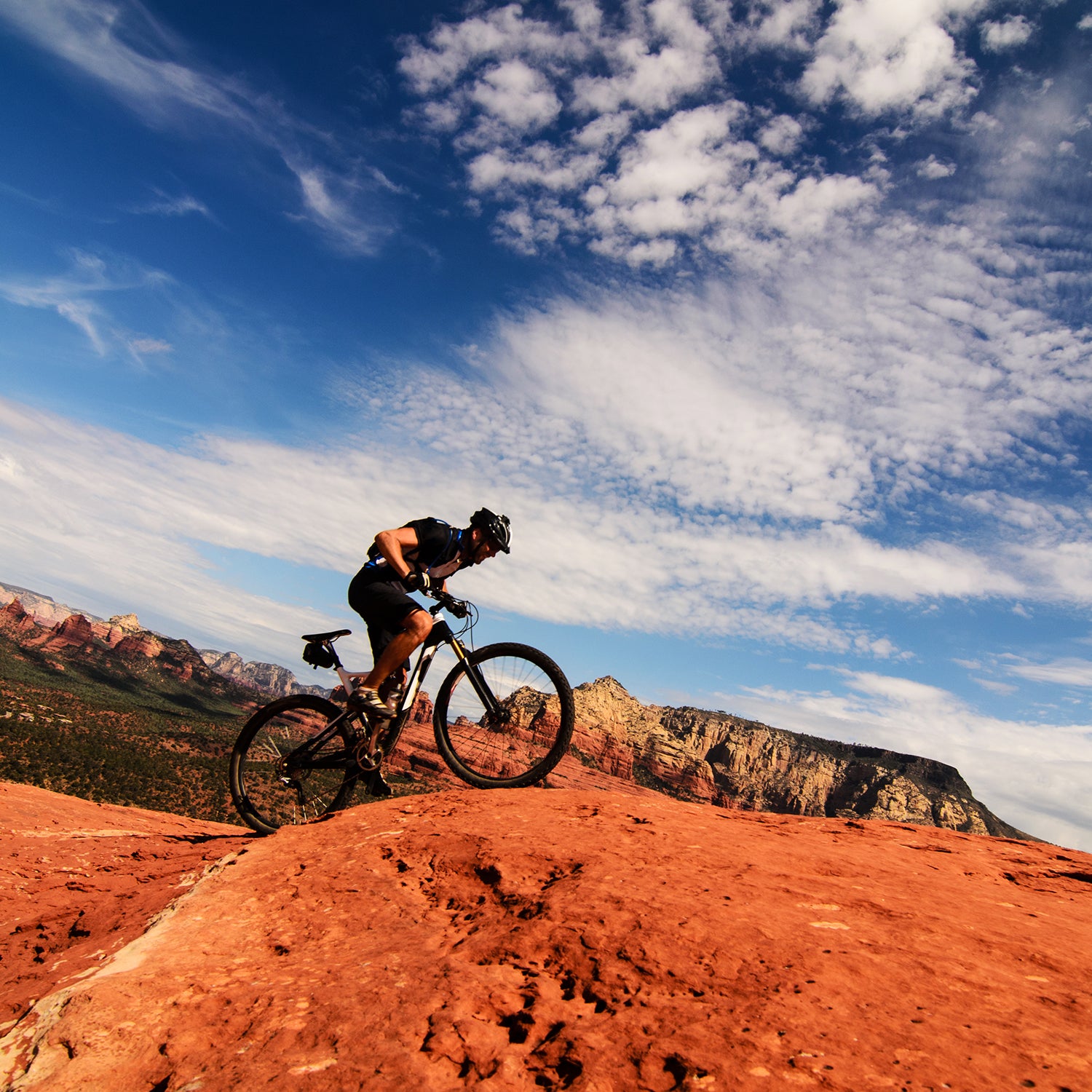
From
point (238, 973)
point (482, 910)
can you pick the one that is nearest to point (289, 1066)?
point (238, 973)

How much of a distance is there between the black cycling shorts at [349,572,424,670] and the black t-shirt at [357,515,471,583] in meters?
0.09

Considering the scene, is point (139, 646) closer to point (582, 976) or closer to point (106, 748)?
point (106, 748)

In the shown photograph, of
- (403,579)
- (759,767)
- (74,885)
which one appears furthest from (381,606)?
(759,767)

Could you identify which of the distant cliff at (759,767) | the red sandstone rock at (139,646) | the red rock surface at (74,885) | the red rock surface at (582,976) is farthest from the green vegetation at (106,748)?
the distant cliff at (759,767)

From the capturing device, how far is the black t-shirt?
23.2ft

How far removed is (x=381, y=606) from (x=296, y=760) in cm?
219

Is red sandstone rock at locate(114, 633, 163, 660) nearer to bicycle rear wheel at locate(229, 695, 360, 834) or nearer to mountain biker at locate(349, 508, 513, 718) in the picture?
bicycle rear wheel at locate(229, 695, 360, 834)

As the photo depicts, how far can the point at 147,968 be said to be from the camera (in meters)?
3.35

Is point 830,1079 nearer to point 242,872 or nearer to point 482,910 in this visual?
point 482,910

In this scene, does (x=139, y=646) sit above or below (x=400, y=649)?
below

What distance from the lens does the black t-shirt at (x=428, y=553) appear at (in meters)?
7.06

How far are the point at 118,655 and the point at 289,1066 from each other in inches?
7529

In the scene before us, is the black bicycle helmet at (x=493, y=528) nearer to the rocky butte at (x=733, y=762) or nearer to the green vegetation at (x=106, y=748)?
the green vegetation at (x=106, y=748)

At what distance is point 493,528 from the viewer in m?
7.27
